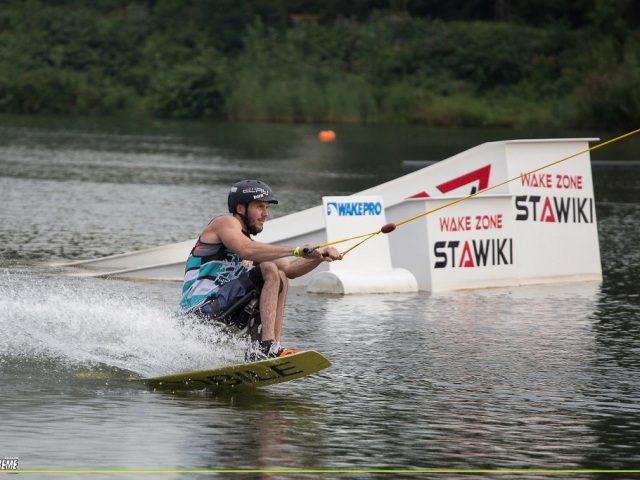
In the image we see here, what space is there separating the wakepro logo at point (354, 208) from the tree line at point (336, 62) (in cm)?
3794

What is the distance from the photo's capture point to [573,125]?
52.5 m

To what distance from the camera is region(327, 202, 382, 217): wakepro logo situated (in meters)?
13.7

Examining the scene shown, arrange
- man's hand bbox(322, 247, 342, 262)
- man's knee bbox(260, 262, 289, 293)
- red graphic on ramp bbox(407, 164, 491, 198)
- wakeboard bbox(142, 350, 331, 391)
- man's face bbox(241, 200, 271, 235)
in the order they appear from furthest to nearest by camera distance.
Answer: red graphic on ramp bbox(407, 164, 491, 198) → man's face bbox(241, 200, 271, 235) → man's knee bbox(260, 262, 289, 293) → man's hand bbox(322, 247, 342, 262) → wakeboard bbox(142, 350, 331, 391)

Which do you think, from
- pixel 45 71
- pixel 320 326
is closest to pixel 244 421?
pixel 320 326

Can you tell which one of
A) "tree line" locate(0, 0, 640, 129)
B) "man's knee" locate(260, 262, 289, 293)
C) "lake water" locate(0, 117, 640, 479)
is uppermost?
"tree line" locate(0, 0, 640, 129)

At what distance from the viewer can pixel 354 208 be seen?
13.8m

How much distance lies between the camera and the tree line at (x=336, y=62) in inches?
2197

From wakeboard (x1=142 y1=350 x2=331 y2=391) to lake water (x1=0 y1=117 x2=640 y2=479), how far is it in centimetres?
12

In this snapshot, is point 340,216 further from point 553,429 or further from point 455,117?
point 455,117

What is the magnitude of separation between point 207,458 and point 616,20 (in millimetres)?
59541

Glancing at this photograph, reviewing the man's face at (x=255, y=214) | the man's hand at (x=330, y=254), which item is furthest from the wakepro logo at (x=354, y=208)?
the man's hand at (x=330, y=254)

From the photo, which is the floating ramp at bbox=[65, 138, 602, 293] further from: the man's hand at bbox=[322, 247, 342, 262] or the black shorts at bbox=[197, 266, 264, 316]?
the man's hand at bbox=[322, 247, 342, 262]

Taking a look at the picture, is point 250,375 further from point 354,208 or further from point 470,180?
point 470,180

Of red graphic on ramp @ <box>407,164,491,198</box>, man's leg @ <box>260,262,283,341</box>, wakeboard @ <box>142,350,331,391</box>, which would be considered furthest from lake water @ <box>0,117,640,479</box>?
red graphic on ramp @ <box>407,164,491,198</box>
